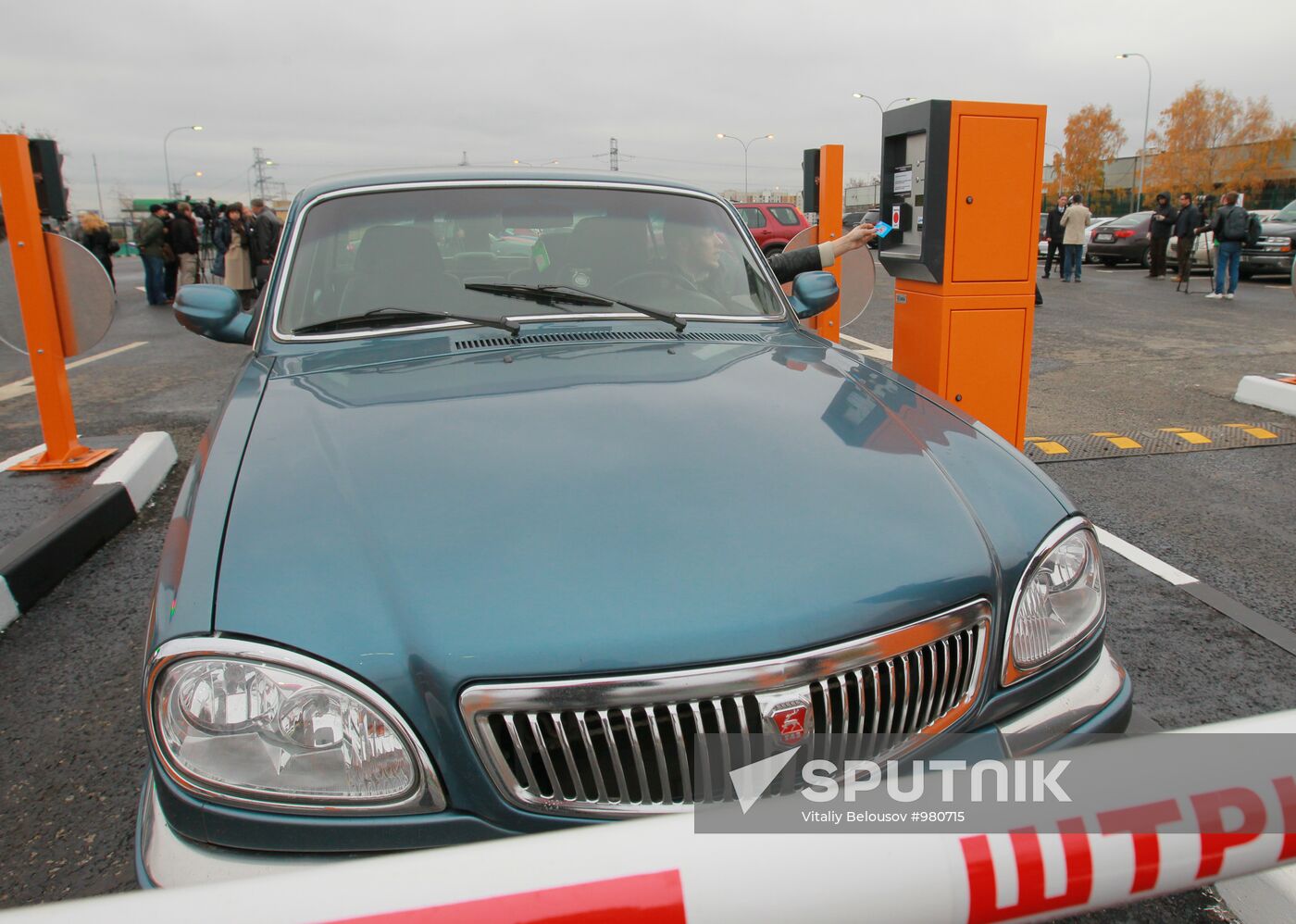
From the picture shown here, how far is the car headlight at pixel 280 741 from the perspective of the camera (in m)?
1.46

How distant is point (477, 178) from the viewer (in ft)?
10.4

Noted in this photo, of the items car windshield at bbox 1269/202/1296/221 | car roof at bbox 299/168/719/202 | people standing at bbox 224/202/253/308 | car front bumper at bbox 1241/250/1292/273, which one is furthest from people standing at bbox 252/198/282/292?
car windshield at bbox 1269/202/1296/221

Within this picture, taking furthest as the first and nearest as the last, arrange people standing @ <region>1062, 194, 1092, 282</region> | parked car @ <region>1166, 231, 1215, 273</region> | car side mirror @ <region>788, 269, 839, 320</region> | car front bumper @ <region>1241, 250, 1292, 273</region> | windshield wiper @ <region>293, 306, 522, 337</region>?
car front bumper @ <region>1241, 250, 1292, 273</region> < parked car @ <region>1166, 231, 1215, 273</region> < people standing @ <region>1062, 194, 1092, 282</region> < car side mirror @ <region>788, 269, 839, 320</region> < windshield wiper @ <region>293, 306, 522, 337</region>

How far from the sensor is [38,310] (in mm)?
5160

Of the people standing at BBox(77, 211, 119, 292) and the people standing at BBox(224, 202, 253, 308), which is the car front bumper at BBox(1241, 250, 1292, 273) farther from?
the people standing at BBox(77, 211, 119, 292)

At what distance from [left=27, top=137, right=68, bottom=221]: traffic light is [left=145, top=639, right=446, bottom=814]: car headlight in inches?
191

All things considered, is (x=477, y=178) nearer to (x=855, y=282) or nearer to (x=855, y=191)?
(x=855, y=282)

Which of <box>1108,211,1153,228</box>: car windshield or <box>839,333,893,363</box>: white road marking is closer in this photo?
<box>839,333,893,363</box>: white road marking

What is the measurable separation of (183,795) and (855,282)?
5.09 m

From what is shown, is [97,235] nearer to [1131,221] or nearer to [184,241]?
[184,241]

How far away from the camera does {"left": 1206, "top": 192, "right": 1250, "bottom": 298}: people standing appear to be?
1391 centimetres

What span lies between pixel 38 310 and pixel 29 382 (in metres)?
4.73

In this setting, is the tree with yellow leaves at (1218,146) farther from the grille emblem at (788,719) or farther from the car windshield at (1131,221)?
the grille emblem at (788,719)

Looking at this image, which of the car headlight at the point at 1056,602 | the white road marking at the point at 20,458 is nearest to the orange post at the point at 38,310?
the white road marking at the point at 20,458
